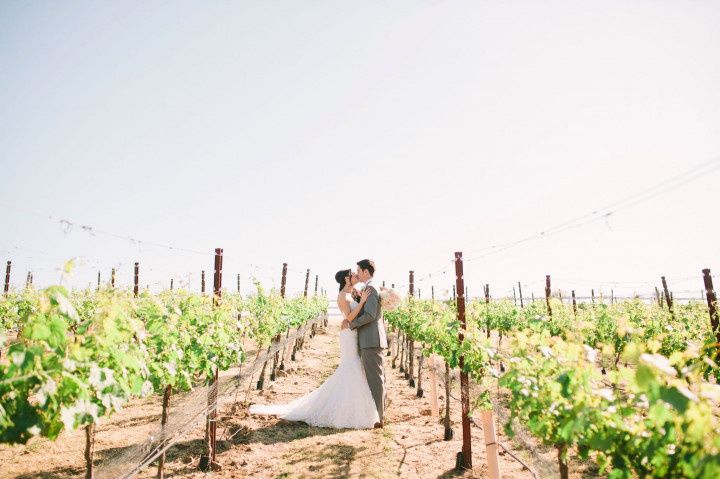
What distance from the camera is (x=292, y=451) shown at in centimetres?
555

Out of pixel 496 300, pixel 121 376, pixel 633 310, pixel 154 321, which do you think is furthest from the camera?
pixel 496 300

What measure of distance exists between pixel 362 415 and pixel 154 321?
382cm

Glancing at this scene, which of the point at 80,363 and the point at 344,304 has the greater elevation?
the point at 344,304

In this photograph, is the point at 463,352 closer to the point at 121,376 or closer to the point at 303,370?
the point at 121,376

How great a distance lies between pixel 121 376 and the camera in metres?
2.87

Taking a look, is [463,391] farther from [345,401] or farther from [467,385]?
[345,401]

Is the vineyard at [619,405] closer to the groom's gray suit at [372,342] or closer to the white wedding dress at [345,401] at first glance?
the groom's gray suit at [372,342]

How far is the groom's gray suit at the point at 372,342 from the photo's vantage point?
644 centimetres

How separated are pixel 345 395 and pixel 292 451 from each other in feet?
4.26

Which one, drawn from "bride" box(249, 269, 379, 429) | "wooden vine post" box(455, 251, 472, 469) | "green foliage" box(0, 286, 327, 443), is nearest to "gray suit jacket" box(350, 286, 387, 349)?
"bride" box(249, 269, 379, 429)

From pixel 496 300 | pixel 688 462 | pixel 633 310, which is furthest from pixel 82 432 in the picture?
pixel 496 300

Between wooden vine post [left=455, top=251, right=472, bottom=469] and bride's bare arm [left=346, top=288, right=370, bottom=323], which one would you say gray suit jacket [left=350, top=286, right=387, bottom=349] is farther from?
wooden vine post [left=455, top=251, right=472, bottom=469]

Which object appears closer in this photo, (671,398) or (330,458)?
(671,398)

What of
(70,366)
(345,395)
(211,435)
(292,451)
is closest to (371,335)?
(345,395)
